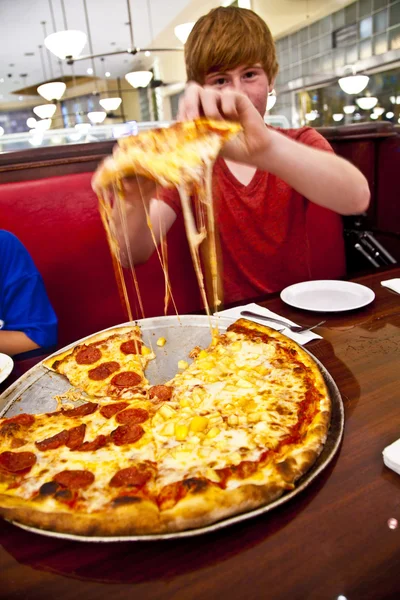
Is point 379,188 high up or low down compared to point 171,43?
down

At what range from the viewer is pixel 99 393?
1.40 metres

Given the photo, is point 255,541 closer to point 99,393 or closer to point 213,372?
point 213,372

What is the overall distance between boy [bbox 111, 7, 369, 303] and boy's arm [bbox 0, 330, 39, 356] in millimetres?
599

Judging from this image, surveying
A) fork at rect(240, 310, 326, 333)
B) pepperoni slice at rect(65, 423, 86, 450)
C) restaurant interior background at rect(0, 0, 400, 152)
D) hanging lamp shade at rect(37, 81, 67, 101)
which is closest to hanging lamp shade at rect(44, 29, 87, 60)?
restaurant interior background at rect(0, 0, 400, 152)

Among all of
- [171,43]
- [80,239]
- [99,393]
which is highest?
[171,43]

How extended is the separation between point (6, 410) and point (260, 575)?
81cm

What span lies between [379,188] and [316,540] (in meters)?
3.54

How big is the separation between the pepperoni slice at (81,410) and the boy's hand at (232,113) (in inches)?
36.8

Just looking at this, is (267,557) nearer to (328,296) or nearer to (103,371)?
(103,371)

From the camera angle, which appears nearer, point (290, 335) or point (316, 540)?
point (316, 540)

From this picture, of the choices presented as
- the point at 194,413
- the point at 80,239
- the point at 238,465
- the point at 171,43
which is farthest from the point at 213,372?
the point at 171,43

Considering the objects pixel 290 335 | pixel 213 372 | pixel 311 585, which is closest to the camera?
pixel 311 585

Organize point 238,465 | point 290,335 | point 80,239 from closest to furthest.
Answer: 1. point 238,465
2. point 290,335
3. point 80,239

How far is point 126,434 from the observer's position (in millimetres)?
1120
